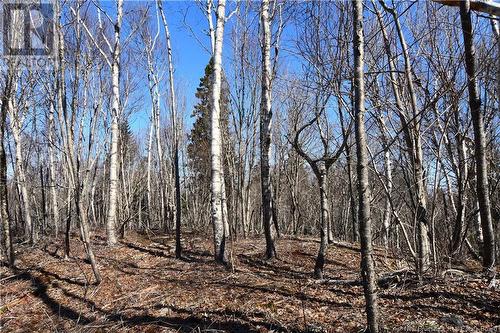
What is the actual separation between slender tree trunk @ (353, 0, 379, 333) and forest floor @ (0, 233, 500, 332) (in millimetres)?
835

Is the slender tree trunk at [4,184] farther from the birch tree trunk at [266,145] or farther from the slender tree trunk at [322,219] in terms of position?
the slender tree trunk at [322,219]

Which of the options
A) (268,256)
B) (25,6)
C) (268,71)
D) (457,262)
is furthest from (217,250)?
(25,6)

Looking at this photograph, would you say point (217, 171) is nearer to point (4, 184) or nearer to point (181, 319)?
point (181, 319)

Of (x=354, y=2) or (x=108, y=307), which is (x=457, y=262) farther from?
(x=108, y=307)

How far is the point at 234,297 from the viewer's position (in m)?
5.16

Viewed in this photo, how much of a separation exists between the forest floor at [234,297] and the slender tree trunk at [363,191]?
835 mm

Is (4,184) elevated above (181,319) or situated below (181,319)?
above

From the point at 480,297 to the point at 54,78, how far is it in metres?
7.84

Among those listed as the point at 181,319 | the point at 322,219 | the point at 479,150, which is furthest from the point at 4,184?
the point at 479,150

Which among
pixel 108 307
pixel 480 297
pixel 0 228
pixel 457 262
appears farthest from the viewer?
pixel 0 228

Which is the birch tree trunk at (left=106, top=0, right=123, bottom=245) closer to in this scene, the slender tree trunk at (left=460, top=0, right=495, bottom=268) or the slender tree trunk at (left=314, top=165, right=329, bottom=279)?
the slender tree trunk at (left=314, top=165, right=329, bottom=279)

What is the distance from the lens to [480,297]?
4207 mm

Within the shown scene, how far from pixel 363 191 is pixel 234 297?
9.46 ft

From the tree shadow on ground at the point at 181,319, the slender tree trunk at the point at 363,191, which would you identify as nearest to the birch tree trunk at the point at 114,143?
the tree shadow on ground at the point at 181,319
